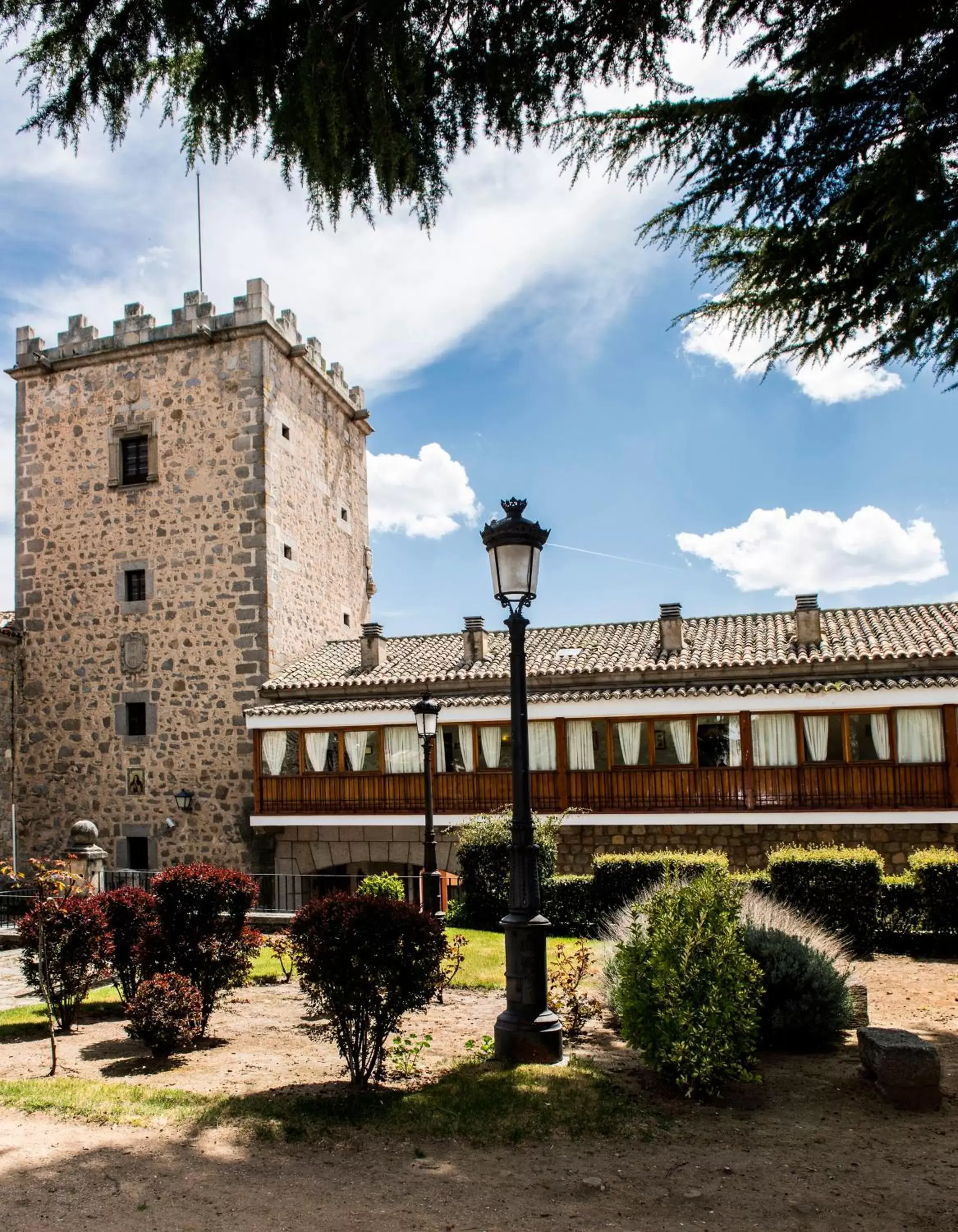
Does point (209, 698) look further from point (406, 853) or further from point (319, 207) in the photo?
point (319, 207)

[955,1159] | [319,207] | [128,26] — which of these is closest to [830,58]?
[319,207]

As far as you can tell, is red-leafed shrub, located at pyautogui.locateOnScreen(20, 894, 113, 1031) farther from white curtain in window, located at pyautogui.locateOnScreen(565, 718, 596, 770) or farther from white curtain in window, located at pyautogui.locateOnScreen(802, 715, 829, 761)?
white curtain in window, located at pyautogui.locateOnScreen(802, 715, 829, 761)

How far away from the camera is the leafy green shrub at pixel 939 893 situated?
40.0 feet

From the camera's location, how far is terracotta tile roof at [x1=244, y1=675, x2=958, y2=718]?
1639 centimetres

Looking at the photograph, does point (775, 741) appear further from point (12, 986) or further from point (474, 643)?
point (12, 986)

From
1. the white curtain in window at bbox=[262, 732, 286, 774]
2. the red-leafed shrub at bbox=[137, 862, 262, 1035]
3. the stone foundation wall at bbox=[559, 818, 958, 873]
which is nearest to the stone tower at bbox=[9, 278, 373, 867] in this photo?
the white curtain in window at bbox=[262, 732, 286, 774]

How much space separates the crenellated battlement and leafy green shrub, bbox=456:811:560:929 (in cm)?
1218

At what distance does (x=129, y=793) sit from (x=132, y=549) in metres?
5.29

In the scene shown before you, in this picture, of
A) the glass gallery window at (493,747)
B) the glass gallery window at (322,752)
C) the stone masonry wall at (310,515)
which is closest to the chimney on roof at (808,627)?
the glass gallery window at (493,747)

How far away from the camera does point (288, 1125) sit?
5543 mm

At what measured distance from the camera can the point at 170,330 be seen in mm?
21250

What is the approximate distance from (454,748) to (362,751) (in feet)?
6.24

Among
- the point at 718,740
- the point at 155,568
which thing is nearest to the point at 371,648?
the point at 155,568

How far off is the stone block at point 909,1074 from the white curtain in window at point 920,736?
11.0 metres
